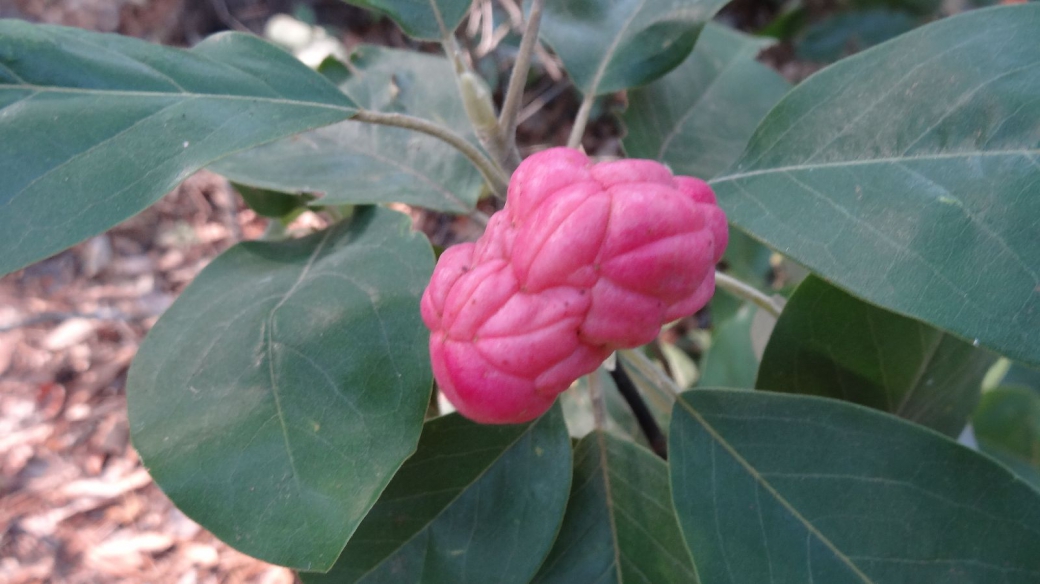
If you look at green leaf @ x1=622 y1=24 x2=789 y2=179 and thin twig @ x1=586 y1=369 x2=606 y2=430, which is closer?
thin twig @ x1=586 y1=369 x2=606 y2=430

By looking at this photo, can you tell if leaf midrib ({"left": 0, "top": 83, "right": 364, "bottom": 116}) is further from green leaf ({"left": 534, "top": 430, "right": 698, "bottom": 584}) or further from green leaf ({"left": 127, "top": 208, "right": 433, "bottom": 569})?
green leaf ({"left": 534, "top": 430, "right": 698, "bottom": 584})

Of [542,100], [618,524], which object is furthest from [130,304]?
[618,524]

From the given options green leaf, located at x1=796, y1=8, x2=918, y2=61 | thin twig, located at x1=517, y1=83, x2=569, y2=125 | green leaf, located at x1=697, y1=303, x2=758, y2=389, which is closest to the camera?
green leaf, located at x1=697, y1=303, x2=758, y2=389

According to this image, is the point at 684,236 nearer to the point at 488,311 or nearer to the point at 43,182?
the point at 488,311

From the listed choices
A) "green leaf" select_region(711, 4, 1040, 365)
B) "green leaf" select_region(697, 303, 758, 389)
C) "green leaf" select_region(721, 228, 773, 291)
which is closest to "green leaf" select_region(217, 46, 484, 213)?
"green leaf" select_region(711, 4, 1040, 365)

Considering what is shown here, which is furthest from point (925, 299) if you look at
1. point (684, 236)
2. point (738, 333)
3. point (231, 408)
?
point (738, 333)

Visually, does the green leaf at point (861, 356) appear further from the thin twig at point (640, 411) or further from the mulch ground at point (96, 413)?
the mulch ground at point (96, 413)
